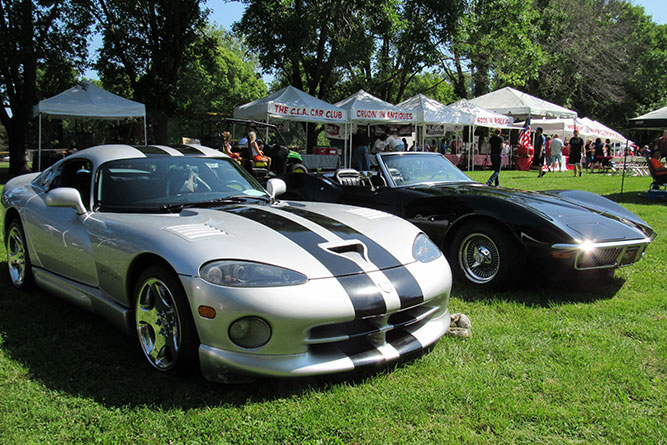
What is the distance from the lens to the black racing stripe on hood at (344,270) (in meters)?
2.44

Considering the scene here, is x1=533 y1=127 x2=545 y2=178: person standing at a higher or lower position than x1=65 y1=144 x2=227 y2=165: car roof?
higher

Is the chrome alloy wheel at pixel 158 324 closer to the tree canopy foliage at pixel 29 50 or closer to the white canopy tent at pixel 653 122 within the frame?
the white canopy tent at pixel 653 122

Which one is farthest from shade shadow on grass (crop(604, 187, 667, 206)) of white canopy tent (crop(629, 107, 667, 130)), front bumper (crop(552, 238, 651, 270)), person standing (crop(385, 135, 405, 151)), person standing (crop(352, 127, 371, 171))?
person standing (crop(385, 135, 405, 151))

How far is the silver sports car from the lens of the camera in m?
2.34

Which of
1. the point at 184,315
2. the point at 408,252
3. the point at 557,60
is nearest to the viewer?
the point at 184,315

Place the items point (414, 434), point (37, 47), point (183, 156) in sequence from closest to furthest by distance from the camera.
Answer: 1. point (414, 434)
2. point (183, 156)
3. point (37, 47)

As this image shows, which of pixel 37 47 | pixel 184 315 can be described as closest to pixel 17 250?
pixel 184 315

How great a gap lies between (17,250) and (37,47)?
14058 millimetres

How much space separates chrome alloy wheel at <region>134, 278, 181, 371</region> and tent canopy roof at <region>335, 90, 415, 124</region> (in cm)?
1632

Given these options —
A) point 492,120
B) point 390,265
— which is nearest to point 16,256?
point 390,265

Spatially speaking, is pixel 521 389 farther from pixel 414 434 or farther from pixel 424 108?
pixel 424 108

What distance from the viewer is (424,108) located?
781 inches

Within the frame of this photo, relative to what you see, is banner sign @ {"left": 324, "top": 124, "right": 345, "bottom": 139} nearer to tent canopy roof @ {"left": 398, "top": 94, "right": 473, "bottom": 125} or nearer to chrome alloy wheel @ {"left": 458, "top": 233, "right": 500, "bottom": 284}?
tent canopy roof @ {"left": 398, "top": 94, "right": 473, "bottom": 125}

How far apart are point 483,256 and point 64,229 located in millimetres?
3287
